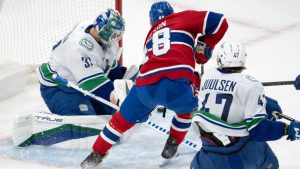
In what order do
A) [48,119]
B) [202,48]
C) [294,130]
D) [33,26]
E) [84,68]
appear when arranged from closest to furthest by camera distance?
[294,130] < [202,48] < [84,68] < [48,119] < [33,26]

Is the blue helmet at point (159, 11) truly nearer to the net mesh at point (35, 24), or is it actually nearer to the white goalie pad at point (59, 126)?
the white goalie pad at point (59, 126)

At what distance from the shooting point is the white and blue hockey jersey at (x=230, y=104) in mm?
2096

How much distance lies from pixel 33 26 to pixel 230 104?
2840 mm

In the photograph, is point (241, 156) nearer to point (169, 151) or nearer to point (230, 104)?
point (230, 104)

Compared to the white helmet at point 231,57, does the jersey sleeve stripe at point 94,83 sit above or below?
below

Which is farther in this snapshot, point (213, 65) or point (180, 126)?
point (213, 65)

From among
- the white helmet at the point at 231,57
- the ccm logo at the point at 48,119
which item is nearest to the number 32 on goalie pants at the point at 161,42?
the white helmet at the point at 231,57

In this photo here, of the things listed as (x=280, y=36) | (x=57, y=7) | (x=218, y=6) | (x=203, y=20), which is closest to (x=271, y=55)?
(x=280, y=36)

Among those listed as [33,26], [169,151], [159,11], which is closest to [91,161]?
[169,151]

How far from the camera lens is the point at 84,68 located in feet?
9.91

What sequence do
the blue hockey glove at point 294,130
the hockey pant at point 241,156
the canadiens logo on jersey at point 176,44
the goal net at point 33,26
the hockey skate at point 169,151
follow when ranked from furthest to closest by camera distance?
the goal net at point 33,26 → the hockey skate at point 169,151 → the canadiens logo on jersey at point 176,44 → the hockey pant at point 241,156 → the blue hockey glove at point 294,130

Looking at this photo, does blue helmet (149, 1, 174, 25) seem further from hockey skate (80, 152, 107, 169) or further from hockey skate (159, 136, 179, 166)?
hockey skate (80, 152, 107, 169)

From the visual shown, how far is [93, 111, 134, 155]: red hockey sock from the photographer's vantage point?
2.75 m

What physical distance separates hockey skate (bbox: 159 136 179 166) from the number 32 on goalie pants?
1.59ft
